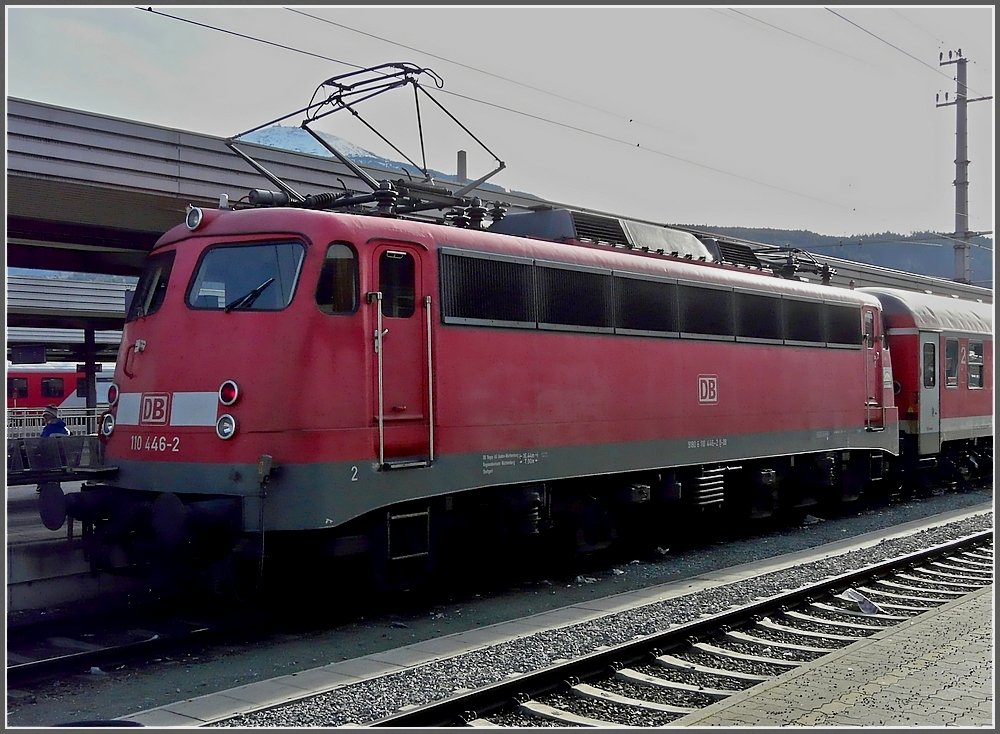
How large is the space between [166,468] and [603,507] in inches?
216

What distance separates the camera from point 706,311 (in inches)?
545

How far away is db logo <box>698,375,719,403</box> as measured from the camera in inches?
536

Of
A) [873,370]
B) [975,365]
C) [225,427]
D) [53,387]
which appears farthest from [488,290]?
[53,387]

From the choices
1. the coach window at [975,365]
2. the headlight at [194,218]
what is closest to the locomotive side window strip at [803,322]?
the coach window at [975,365]

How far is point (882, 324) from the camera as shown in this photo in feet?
61.7

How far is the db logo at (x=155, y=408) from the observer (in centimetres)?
920

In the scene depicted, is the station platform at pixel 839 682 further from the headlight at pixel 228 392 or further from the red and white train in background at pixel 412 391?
the headlight at pixel 228 392

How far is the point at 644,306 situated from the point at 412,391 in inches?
164

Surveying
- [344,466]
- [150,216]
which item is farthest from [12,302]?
[344,466]

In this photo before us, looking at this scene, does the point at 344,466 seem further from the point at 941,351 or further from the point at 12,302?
the point at 941,351

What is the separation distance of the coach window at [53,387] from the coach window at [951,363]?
3066cm

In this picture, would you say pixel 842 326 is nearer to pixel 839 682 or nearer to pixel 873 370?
pixel 873 370

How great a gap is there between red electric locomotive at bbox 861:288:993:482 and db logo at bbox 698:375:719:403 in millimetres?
7826

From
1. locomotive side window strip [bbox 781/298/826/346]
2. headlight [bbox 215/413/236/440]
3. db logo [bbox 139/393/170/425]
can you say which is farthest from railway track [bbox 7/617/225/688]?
locomotive side window strip [bbox 781/298/826/346]
